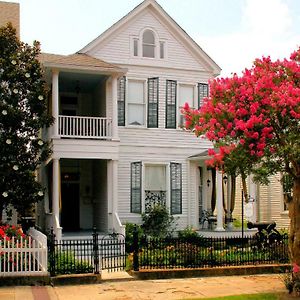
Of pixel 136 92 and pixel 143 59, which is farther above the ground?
pixel 143 59

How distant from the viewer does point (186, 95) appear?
76.7 ft

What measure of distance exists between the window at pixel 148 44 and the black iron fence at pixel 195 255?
9607mm

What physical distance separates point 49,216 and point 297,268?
38.1 feet

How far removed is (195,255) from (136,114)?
863 cm

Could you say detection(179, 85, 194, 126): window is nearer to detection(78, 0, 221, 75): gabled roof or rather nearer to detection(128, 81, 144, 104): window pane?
detection(78, 0, 221, 75): gabled roof

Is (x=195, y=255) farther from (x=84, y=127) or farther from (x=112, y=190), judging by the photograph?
(x=84, y=127)

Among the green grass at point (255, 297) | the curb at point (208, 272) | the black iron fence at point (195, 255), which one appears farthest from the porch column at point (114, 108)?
the green grass at point (255, 297)

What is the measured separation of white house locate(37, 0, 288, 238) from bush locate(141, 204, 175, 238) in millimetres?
527

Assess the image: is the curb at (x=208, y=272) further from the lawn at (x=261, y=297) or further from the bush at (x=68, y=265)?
the lawn at (x=261, y=297)

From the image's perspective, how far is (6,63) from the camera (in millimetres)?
19156

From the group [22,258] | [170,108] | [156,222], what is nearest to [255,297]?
[22,258]

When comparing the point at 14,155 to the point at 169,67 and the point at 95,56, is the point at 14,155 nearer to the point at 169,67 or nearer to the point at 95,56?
the point at 95,56

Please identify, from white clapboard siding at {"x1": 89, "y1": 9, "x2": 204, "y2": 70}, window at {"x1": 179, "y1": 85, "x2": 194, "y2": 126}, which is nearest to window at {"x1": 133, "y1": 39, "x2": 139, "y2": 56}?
white clapboard siding at {"x1": 89, "y1": 9, "x2": 204, "y2": 70}

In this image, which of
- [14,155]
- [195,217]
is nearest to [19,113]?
[14,155]
